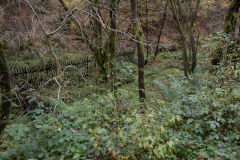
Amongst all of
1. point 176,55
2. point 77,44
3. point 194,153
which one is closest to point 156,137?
point 194,153

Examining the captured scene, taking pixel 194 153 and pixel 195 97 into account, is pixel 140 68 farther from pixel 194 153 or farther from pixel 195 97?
pixel 194 153

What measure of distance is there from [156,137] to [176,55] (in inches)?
450

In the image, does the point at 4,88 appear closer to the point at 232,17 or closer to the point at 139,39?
the point at 139,39

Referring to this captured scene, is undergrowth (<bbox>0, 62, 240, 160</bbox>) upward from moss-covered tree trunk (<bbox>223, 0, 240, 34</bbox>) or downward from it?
downward

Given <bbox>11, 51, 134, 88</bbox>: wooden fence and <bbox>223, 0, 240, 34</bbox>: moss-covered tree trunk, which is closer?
<bbox>223, 0, 240, 34</bbox>: moss-covered tree trunk

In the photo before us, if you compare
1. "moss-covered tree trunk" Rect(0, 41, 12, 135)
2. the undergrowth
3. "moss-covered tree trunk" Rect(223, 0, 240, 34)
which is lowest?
the undergrowth

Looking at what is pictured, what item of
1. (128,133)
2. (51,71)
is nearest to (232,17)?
(128,133)

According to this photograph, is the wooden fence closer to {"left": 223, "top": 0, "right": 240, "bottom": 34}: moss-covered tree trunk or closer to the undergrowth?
the undergrowth

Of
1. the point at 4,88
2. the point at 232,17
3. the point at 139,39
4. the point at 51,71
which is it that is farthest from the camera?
the point at 51,71

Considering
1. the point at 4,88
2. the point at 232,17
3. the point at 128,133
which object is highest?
the point at 232,17

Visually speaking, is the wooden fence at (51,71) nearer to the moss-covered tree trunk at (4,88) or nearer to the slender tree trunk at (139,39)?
the slender tree trunk at (139,39)

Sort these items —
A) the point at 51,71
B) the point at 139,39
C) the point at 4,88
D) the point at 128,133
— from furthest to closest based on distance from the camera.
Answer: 1. the point at 51,71
2. the point at 139,39
3. the point at 128,133
4. the point at 4,88

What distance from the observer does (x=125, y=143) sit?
9.26 feet

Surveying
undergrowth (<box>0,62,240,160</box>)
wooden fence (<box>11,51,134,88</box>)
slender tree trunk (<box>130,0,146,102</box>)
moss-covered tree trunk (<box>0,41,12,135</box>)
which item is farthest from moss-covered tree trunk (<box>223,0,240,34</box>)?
moss-covered tree trunk (<box>0,41,12,135</box>)
